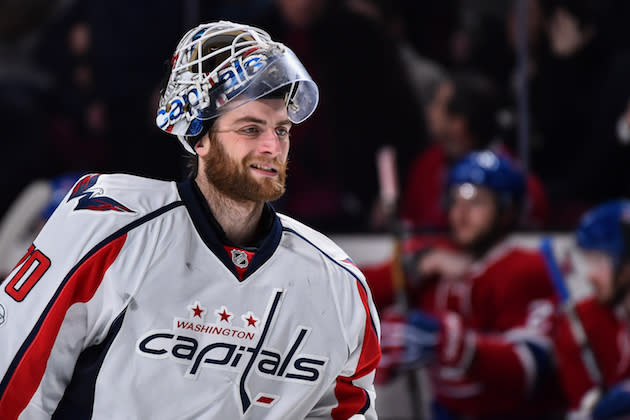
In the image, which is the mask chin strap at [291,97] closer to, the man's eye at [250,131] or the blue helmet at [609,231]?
the man's eye at [250,131]

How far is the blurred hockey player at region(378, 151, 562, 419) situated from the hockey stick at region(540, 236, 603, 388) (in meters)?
0.04

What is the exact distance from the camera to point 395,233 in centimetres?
413

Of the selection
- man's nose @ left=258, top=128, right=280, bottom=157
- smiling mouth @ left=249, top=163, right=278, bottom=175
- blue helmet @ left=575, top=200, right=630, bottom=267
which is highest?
man's nose @ left=258, top=128, right=280, bottom=157

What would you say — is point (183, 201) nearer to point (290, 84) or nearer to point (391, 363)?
point (290, 84)

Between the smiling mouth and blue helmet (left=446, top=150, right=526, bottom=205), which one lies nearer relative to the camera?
the smiling mouth

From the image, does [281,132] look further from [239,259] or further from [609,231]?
[609,231]

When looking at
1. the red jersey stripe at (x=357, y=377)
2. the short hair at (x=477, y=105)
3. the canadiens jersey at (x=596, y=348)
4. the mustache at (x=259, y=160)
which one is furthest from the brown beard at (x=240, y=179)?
the short hair at (x=477, y=105)

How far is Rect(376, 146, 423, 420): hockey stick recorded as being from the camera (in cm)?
397

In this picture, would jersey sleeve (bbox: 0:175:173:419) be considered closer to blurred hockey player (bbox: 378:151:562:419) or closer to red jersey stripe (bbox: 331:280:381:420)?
red jersey stripe (bbox: 331:280:381:420)

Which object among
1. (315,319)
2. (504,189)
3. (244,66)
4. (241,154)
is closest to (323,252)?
(315,319)

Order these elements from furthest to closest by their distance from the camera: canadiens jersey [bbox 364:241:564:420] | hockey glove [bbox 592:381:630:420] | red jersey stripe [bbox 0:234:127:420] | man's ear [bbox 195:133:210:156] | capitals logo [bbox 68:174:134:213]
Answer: canadiens jersey [bbox 364:241:564:420] → hockey glove [bbox 592:381:630:420] → man's ear [bbox 195:133:210:156] → capitals logo [bbox 68:174:134:213] → red jersey stripe [bbox 0:234:127:420]

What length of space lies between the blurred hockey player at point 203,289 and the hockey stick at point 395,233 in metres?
2.30

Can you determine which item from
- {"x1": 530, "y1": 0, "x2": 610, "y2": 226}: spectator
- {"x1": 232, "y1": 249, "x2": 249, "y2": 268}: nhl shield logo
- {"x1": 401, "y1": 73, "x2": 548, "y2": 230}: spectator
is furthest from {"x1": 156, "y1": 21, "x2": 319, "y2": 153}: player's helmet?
{"x1": 530, "y1": 0, "x2": 610, "y2": 226}: spectator

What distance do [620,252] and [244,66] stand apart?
7.78ft
